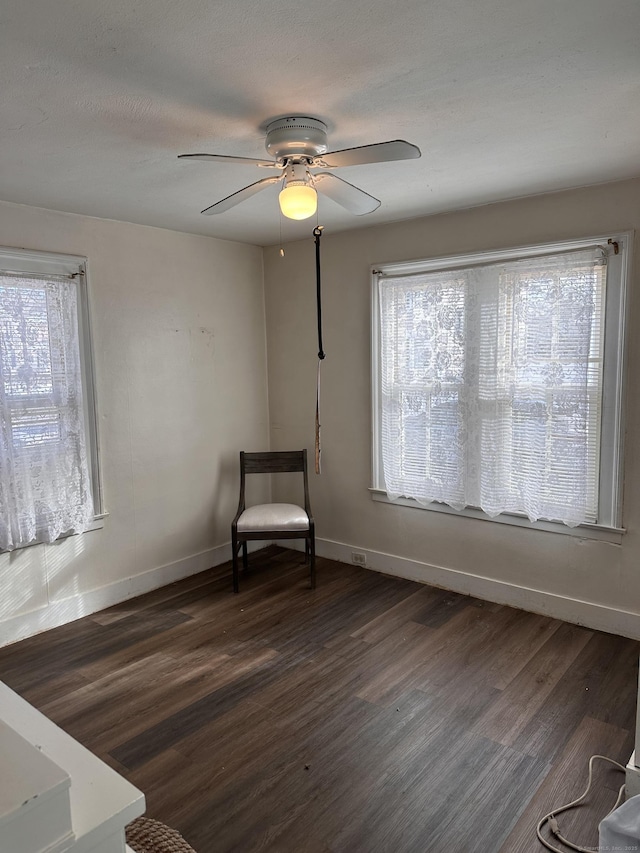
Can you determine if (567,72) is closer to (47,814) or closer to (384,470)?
(47,814)

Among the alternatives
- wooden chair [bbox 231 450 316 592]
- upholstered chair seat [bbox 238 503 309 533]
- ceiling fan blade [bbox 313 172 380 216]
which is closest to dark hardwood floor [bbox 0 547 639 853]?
wooden chair [bbox 231 450 316 592]

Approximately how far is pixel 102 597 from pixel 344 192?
278 cm

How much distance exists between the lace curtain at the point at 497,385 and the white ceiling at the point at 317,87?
0.64 m

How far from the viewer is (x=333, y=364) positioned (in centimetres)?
420

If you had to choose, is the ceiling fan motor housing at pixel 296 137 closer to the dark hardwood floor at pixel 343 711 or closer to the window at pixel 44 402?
the window at pixel 44 402

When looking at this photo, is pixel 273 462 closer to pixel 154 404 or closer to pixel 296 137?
pixel 154 404

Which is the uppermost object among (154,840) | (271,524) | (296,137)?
(296,137)

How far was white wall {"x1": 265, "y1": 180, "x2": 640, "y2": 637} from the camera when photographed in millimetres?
3072

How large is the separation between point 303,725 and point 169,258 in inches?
114

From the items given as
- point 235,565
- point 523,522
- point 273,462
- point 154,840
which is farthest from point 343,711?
point 273,462

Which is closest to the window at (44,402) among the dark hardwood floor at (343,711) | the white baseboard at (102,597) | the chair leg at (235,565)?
the white baseboard at (102,597)

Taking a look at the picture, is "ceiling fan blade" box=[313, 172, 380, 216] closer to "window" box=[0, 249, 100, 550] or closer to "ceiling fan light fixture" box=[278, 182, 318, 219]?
"ceiling fan light fixture" box=[278, 182, 318, 219]

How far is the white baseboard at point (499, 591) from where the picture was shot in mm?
3146

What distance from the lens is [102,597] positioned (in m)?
3.63
